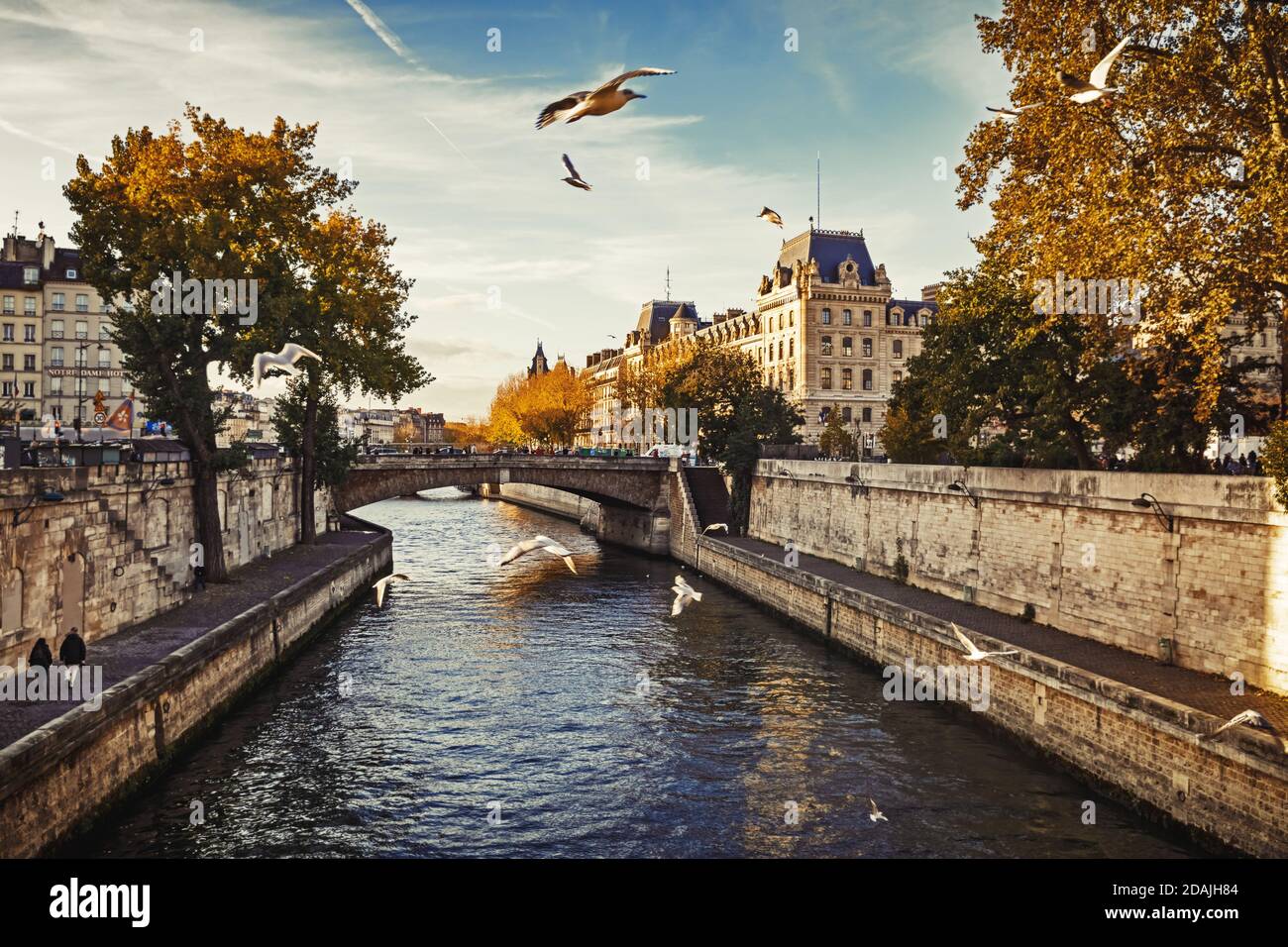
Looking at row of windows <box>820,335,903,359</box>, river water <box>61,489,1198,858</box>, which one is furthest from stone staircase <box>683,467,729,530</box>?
row of windows <box>820,335,903,359</box>

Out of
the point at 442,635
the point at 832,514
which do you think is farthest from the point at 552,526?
the point at 442,635

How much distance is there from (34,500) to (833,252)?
83289 mm

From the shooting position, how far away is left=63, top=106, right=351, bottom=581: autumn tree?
30.5 meters

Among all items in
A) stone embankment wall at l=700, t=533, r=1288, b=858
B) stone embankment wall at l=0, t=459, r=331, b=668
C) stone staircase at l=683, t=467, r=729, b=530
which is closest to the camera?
stone embankment wall at l=700, t=533, r=1288, b=858

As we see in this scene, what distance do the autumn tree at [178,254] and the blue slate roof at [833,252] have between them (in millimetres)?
66696

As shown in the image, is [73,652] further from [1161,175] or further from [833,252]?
[833,252]

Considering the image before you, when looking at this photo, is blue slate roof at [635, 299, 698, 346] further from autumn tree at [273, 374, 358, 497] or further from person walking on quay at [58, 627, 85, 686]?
person walking on quay at [58, 627, 85, 686]

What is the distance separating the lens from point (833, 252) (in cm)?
9488

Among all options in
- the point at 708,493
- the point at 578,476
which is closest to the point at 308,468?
the point at 578,476

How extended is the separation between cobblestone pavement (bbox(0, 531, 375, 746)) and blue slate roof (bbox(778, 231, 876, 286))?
208ft

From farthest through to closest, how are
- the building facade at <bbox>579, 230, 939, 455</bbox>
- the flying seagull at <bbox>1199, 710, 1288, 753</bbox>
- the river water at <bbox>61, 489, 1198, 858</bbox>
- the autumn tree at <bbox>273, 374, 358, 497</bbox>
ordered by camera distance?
Answer: the building facade at <bbox>579, 230, 939, 455</bbox>
the autumn tree at <bbox>273, 374, 358, 497</bbox>
the river water at <bbox>61, 489, 1198, 858</bbox>
the flying seagull at <bbox>1199, 710, 1288, 753</bbox>

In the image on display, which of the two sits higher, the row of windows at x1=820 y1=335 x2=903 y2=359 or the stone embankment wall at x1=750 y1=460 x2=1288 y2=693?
the row of windows at x1=820 y1=335 x2=903 y2=359
